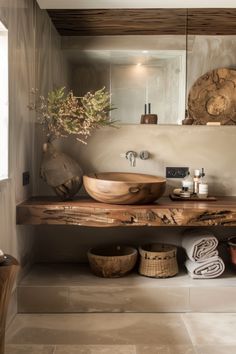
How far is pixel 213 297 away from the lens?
248 centimetres

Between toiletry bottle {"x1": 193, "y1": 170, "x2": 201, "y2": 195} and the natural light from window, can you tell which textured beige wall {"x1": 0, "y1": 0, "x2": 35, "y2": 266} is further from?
toiletry bottle {"x1": 193, "y1": 170, "x2": 201, "y2": 195}

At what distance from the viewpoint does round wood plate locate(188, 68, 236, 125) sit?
299cm

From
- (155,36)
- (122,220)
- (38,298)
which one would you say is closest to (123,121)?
(155,36)

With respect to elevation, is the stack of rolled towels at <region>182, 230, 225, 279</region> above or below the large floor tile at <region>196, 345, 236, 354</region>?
above

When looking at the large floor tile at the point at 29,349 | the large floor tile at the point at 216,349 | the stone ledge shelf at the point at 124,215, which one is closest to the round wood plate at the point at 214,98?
the stone ledge shelf at the point at 124,215

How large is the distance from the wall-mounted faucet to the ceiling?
1062 mm

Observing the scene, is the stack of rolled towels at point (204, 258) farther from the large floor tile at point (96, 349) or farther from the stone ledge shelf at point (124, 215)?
the large floor tile at point (96, 349)

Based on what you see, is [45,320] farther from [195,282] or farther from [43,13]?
[43,13]

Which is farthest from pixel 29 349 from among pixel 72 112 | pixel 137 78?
pixel 137 78

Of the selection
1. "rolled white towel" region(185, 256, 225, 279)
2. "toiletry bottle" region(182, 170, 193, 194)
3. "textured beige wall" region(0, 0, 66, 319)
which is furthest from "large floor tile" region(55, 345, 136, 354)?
"toiletry bottle" region(182, 170, 193, 194)

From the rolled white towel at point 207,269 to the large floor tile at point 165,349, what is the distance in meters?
0.63

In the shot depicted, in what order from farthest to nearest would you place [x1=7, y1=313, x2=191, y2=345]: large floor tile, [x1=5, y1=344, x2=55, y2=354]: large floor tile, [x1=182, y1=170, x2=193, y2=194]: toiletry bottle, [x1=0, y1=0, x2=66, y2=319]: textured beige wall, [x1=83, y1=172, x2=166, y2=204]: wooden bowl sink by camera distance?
[x1=182, y1=170, x2=193, y2=194]: toiletry bottle → [x1=83, y1=172, x2=166, y2=204]: wooden bowl sink → [x1=0, y1=0, x2=66, y2=319]: textured beige wall → [x1=7, y1=313, x2=191, y2=345]: large floor tile → [x1=5, y1=344, x2=55, y2=354]: large floor tile

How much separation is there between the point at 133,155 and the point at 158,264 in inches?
33.7

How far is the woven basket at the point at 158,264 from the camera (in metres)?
2.59
